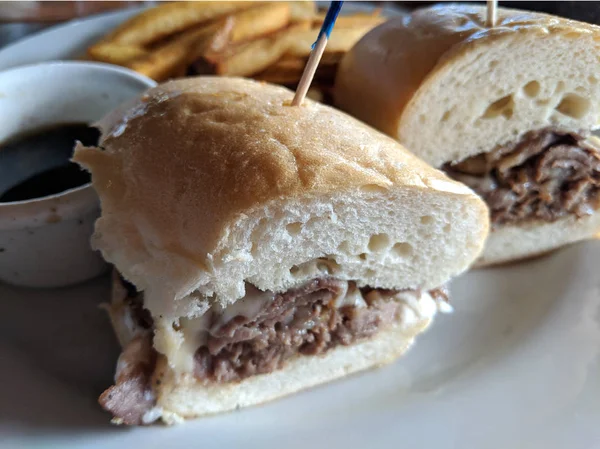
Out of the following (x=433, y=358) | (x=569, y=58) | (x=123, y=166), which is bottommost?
(x=433, y=358)

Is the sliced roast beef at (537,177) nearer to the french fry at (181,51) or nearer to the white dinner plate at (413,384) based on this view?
the white dinner plate at (413,384)

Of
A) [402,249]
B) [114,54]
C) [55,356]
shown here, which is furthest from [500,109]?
[55,356]

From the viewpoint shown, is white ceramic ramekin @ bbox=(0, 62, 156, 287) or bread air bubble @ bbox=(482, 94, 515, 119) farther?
bread air bubble @ bbox=(482, 94, 515, 119)

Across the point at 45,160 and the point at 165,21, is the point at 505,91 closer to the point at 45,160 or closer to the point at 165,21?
the point at 165,21

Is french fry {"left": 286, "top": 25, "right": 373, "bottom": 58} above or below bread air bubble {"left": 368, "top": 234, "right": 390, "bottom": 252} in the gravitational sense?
above

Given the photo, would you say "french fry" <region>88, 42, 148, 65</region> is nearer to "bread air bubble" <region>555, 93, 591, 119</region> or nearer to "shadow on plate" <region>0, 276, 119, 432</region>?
"shadow on plate" <region>0, 276, 119, 432</region>

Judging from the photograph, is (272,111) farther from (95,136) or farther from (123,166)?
(95,136)

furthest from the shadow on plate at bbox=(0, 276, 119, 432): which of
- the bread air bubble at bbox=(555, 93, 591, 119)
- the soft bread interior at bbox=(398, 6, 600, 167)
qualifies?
the bread air bubble at bbox=(555, 93, 591, 119)

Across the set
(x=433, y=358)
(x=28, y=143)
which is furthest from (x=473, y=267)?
(x=28, y=143)
